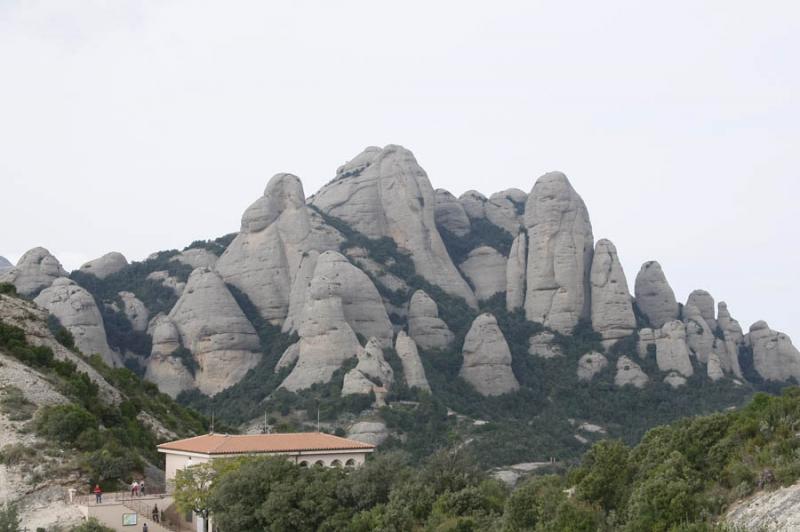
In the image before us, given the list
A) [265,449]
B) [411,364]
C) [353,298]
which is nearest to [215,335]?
[353,298]

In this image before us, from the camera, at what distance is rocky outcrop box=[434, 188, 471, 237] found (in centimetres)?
12581

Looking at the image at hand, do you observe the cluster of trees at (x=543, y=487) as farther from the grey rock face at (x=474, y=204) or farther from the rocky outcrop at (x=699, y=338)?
the grey rock face at (x=474, y=204)

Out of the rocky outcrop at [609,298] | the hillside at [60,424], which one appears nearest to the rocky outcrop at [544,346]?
the rocky outcrop at [609,298]

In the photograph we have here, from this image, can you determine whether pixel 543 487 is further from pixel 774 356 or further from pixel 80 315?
pixel 774 356

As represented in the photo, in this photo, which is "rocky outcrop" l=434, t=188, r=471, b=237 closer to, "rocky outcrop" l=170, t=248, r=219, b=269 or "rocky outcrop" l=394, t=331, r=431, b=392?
"rocky outcrop" l=170, t=248, r=219, b=269

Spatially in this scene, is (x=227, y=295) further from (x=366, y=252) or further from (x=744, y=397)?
(x=744, y=397)

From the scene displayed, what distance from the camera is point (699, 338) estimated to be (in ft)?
338

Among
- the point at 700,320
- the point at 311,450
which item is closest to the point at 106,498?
the point at 311,450

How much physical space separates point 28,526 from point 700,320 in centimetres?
8218

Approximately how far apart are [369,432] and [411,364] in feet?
38.0

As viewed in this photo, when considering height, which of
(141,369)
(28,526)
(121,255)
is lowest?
(28,526)

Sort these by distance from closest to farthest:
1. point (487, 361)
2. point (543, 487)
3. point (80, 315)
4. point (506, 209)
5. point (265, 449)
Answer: point (543, 487) → point (265, 449) → point (80, 315) → point (487, 361) → point (506, 209)

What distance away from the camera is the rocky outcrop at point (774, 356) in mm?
105750

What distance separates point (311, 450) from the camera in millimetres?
48312
